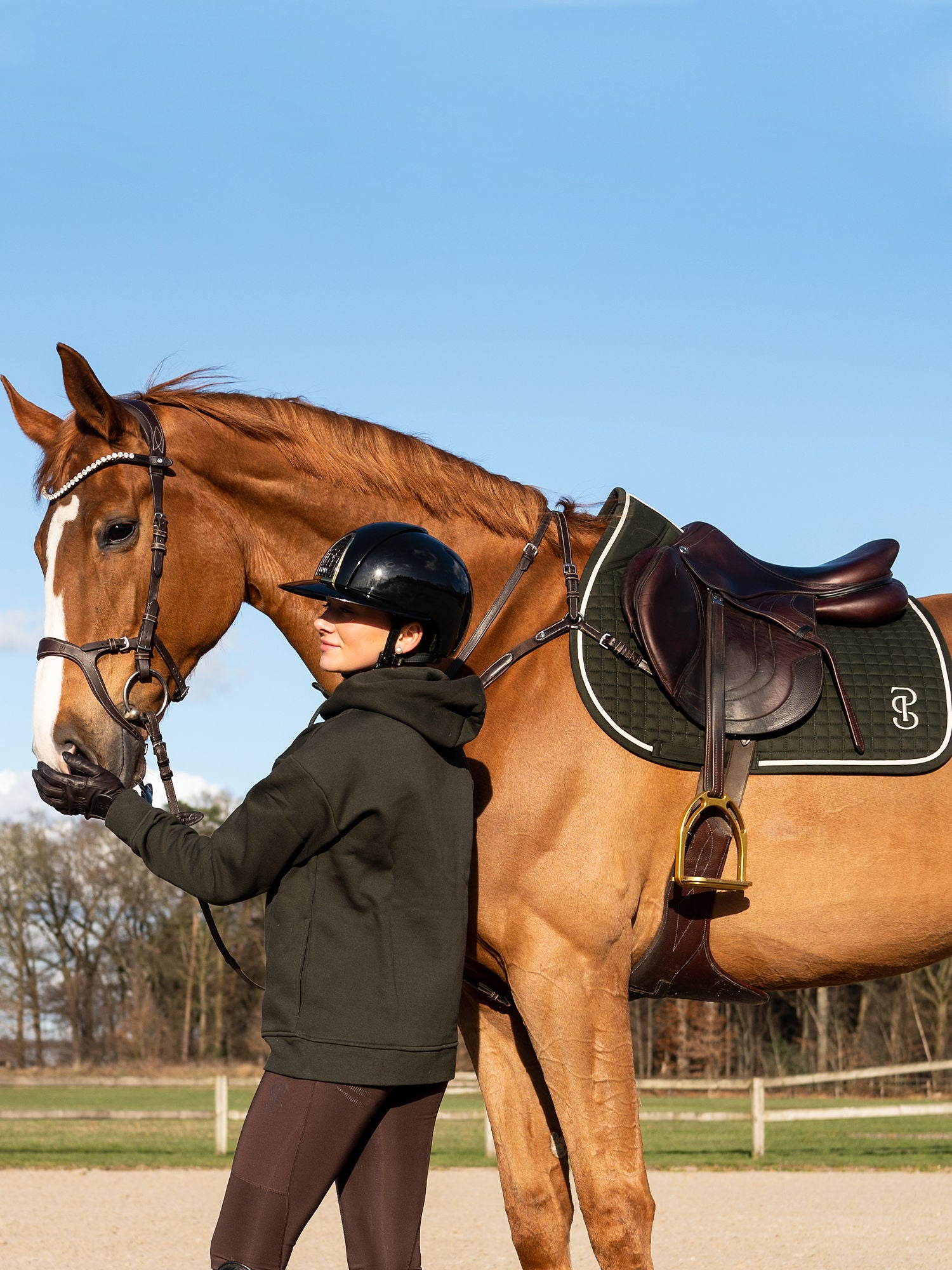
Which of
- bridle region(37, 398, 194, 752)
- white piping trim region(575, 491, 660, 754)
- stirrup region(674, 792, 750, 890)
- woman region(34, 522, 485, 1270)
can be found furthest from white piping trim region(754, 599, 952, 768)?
bridle region(37, 398, 194, 752)

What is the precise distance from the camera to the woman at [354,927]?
254 cm

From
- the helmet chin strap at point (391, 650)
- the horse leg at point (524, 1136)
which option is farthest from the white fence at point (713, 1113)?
the helmet chin strap at point (391, 650)

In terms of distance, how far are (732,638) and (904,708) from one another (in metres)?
0.53

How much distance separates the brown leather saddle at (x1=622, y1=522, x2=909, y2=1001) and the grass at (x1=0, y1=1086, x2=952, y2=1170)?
12.8 meters

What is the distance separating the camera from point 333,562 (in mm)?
2916

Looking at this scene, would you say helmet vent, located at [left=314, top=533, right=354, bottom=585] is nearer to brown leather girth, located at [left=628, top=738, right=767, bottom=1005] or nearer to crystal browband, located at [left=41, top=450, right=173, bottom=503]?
crystal browband, located at [left=41, top=450, right=173, bottom=503]

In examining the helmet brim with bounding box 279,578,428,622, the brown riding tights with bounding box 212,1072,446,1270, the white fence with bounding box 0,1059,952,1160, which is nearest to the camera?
the brown riding tights with bounding box 212,1072,446,1270

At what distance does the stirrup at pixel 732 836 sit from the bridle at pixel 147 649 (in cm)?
120

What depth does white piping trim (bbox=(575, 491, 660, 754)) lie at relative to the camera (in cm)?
329

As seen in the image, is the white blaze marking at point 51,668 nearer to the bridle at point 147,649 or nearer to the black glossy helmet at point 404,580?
the bridle at point 147,649

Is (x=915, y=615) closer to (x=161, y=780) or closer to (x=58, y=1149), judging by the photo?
(x=161, y=780)

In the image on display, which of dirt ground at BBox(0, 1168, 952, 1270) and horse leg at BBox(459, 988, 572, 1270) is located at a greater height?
horse leg at BBox(459, 988, 572, 1270)

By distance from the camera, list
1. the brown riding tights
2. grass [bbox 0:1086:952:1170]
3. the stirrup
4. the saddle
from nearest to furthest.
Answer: the brown riding tights, the stirrup, the saddle, grass [bbox 0:1086:952:1170]

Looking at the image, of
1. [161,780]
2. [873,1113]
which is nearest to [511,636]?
[161,780]
